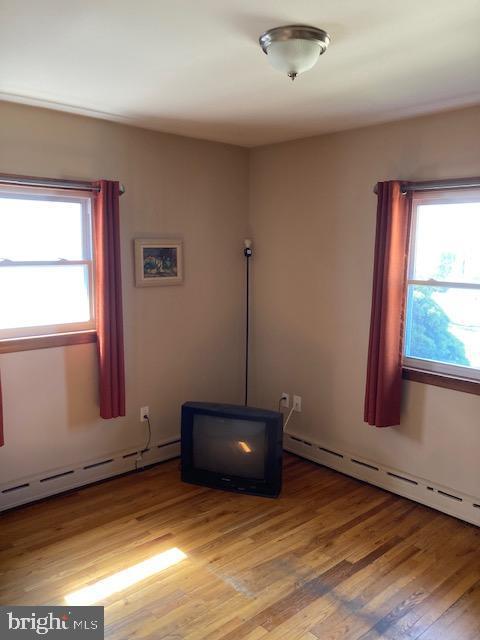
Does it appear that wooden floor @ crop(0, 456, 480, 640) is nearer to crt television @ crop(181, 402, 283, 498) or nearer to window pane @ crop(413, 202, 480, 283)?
crt television @ crop(181, 402, 283, 498)

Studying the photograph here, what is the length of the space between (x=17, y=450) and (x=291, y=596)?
1847mm

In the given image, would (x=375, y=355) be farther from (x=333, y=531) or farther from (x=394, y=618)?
(x=394, y=618)

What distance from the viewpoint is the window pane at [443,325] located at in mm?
3002

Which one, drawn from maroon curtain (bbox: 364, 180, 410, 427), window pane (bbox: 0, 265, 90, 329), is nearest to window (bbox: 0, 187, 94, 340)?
window pane (bbox: 0, 265, 90, 329)

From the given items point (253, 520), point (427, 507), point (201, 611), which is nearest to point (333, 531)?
point (253, 520)

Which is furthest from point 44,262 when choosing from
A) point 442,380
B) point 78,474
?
point 442,380

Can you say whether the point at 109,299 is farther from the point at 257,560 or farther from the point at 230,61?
the point at 257,560

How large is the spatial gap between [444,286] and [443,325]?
241mm

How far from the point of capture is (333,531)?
3.00 metres

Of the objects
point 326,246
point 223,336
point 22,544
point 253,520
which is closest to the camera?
point 22,544

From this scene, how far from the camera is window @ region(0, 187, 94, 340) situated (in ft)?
10.0

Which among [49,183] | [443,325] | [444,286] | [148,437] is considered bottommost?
[148,437]

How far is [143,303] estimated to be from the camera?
367 cm

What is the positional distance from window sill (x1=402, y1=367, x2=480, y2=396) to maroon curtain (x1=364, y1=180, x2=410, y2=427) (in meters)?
0.07
